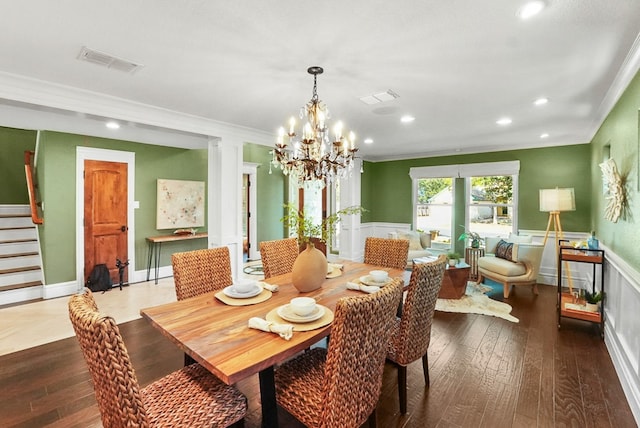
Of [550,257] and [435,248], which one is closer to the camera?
[550,257]

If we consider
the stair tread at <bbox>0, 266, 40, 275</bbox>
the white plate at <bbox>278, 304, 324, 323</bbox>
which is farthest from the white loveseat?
the stair tread at <bbox>0, 266, 40, 275</bbox>

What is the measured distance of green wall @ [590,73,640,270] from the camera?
7.65 feet

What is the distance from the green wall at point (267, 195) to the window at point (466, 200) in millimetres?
3185

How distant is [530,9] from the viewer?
1.69 metres

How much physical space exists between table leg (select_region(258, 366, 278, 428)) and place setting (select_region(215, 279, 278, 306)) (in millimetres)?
481

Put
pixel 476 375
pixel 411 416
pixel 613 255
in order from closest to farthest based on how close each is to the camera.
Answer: pixel 411 416
pixel 476 375
pixel 613 255

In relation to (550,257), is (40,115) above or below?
above

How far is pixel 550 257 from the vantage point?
529 cm

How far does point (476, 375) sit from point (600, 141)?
3.51m

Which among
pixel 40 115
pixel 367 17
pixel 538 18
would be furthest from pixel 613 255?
pixel 40 115

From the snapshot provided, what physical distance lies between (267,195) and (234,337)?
629cm

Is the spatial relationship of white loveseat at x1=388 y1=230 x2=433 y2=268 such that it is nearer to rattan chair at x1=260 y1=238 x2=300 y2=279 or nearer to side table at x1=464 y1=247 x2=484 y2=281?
side table at x1=464 y1=247 x2=484 y2=281

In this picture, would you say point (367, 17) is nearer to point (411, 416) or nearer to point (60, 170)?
point (411, 416)

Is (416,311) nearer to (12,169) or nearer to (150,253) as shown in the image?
(150,253)
